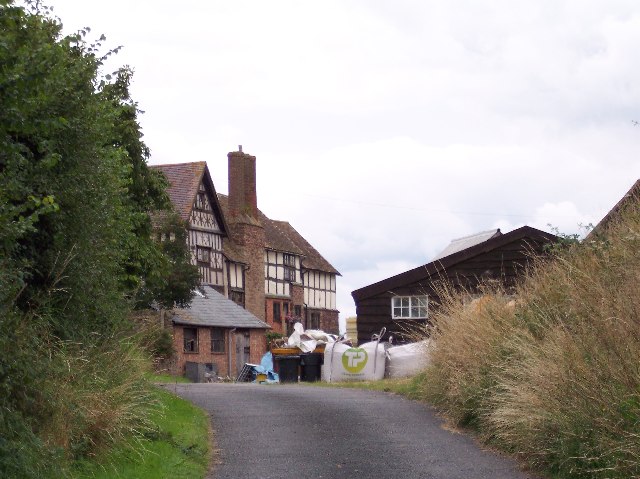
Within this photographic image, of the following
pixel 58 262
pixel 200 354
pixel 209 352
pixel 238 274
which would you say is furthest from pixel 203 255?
pixel 58 262

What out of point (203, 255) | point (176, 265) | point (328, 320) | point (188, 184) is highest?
point (188, 184)

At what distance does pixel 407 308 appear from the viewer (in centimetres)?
3688

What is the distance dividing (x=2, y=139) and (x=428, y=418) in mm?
10188

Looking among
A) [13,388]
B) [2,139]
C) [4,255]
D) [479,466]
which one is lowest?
[479,466]

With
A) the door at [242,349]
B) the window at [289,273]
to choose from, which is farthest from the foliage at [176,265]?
the window at [289,273]

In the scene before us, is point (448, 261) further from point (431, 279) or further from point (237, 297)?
point (237, 297)

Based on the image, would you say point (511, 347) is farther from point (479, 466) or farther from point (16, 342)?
point (16, 342)

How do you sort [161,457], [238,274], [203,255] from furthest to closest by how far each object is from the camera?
[238,274], [203,255], [161,457]

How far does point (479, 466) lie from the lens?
42.4 ft

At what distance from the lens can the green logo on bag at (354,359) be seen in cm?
3123

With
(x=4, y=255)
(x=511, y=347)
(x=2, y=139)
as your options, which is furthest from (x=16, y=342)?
(x=511, y=347)

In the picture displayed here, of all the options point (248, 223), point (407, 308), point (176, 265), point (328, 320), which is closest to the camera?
point (407, 308)

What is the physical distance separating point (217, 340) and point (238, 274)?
8461 millimetres

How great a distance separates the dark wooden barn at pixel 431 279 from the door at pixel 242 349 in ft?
66.4
